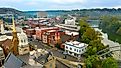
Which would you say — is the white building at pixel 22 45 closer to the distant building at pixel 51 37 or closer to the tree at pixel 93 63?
the tree at pixel 93 63

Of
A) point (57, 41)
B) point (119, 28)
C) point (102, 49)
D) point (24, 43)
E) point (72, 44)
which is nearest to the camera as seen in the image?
point (24, 43)

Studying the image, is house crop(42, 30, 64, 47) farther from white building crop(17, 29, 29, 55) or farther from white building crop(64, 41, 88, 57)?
white building crop(17, 29, 29, 55)

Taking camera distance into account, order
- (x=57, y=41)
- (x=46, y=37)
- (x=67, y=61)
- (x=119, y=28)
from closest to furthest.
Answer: (x=67, y=61) < (x=57, y=41) < (x=46, y=37) < (x=119, y=28)

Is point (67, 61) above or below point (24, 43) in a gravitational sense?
below

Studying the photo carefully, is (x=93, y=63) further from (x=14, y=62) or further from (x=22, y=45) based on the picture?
(x=14, y=62)

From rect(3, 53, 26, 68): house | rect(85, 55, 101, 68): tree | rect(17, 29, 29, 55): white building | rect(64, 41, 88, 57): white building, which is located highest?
rect(17, 29, 29, 55): white building

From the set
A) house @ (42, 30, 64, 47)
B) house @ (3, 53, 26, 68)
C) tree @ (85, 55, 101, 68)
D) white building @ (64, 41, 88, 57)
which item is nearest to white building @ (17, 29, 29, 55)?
house @ (3, 53, 26, 68)

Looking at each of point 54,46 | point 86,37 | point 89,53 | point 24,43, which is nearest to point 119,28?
point 86,37

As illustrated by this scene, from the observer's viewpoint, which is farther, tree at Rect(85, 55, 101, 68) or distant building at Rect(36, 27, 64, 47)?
distant building at Rect(36, 27, 64, 47)

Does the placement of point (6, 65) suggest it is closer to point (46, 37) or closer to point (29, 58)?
point (29, 58)

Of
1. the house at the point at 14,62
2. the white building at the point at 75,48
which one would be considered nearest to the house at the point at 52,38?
the white building at the point at 75,48

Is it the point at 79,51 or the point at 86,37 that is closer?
the point at 79,51
